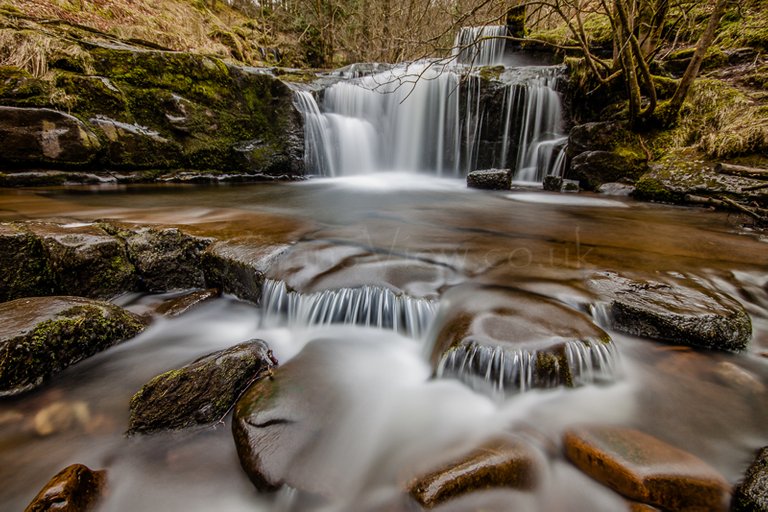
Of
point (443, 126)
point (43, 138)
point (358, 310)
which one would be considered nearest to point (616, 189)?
point (443, 126)

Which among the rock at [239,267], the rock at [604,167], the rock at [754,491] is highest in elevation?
the rock at [604,167]

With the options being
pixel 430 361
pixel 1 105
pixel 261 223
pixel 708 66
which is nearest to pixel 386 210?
pixel 261 223

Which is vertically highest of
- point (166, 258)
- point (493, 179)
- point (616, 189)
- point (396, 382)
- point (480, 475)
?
point (493, 179)

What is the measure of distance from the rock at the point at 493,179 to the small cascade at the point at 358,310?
6.19 metres

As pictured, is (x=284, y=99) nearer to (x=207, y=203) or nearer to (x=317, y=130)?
(x=317, y=130)

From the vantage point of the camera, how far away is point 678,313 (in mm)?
2309

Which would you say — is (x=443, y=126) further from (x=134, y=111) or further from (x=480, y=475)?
(x=480, y=475)

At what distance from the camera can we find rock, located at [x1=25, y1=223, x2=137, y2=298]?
2.80 meters

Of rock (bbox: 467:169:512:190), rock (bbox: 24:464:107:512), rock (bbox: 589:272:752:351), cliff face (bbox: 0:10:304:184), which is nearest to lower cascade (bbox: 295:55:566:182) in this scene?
cliff face (bbox: 0:10:304:184)

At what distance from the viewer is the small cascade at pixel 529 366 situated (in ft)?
6.47

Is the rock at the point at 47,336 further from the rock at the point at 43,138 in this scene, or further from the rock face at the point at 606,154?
the rock face at the point at 606,154

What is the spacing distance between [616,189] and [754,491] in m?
7.12

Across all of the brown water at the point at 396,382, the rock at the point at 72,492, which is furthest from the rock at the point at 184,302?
the rock at the point at 72,492

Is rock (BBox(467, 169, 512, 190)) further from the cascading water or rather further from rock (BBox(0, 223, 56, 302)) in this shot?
rock (BBox(0, 223, 56, 302))
